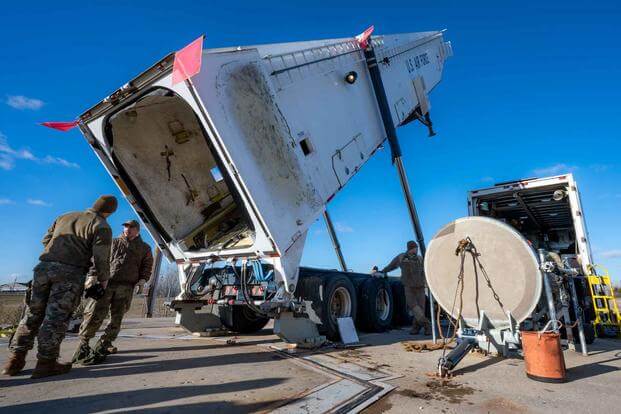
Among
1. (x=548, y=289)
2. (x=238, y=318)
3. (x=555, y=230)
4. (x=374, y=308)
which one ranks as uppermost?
(x=555, y=230)

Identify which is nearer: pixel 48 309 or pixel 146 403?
pixel 146 403

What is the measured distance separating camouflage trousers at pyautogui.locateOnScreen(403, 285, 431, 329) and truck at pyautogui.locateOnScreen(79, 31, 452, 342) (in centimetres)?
126

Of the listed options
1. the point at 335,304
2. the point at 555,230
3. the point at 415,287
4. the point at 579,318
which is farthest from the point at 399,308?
the point at 555,230

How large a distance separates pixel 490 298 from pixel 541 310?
83cm

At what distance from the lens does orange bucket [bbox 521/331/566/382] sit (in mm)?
3324

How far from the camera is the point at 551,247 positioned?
9.41 metres

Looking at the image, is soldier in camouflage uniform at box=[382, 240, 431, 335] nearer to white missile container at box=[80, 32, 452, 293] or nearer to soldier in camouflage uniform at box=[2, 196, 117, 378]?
white missile container at box=[80, 32, 452, 293]

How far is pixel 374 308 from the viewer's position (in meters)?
6.64

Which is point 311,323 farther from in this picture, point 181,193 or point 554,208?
point 554,208

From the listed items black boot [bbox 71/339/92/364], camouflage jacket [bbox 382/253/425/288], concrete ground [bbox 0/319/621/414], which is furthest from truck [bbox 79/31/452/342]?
black boot [bbox 71/339/92/364]

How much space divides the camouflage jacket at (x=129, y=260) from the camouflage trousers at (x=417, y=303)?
4.74 metres

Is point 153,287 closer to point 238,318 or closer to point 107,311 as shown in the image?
point 238,318

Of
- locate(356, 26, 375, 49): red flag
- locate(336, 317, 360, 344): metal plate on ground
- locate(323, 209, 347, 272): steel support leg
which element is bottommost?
locate(336, 317, 360, 344): metal plate on ground

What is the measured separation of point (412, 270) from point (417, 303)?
64 cm
